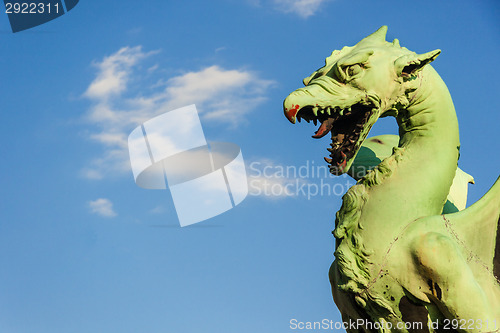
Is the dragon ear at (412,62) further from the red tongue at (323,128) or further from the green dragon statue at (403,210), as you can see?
the red tongue at (323,128)

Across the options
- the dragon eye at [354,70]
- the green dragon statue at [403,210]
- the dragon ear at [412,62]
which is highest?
the dragon eye at [354,70]

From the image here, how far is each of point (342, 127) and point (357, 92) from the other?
325 mm

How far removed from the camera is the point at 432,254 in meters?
3.78

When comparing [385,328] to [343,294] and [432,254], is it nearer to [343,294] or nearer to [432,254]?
[343,294]

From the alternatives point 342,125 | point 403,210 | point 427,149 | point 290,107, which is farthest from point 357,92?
point 403,210

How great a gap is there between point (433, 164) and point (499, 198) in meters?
0.46

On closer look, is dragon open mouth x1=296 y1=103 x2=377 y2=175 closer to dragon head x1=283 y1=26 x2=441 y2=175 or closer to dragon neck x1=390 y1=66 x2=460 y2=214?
dragon head x1=283 y1=26 x2=441 y2=175

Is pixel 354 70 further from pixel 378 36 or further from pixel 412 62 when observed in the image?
pixel 378 36

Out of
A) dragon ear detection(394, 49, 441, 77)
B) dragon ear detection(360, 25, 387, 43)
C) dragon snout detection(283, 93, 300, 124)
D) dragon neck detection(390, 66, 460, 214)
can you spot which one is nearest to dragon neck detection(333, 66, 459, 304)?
dragon neck detection(390, 66, 460, 214)

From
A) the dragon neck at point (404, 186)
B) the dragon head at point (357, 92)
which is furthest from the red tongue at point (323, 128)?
the dragon neck at point (404, 186)

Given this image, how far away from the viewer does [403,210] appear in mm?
4020

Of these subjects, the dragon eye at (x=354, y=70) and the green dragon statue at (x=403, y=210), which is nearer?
the green dragon statue at (x=403, y=210)

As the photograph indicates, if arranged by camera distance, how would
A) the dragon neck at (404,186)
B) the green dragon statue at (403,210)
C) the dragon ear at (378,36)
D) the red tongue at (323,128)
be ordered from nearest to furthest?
the green dragon statue at (403,210)
the dragon neck at (404,186)
the red tongue at (323,128)
the dragon ear at (378,36)

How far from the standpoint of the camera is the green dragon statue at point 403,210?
150 inches
